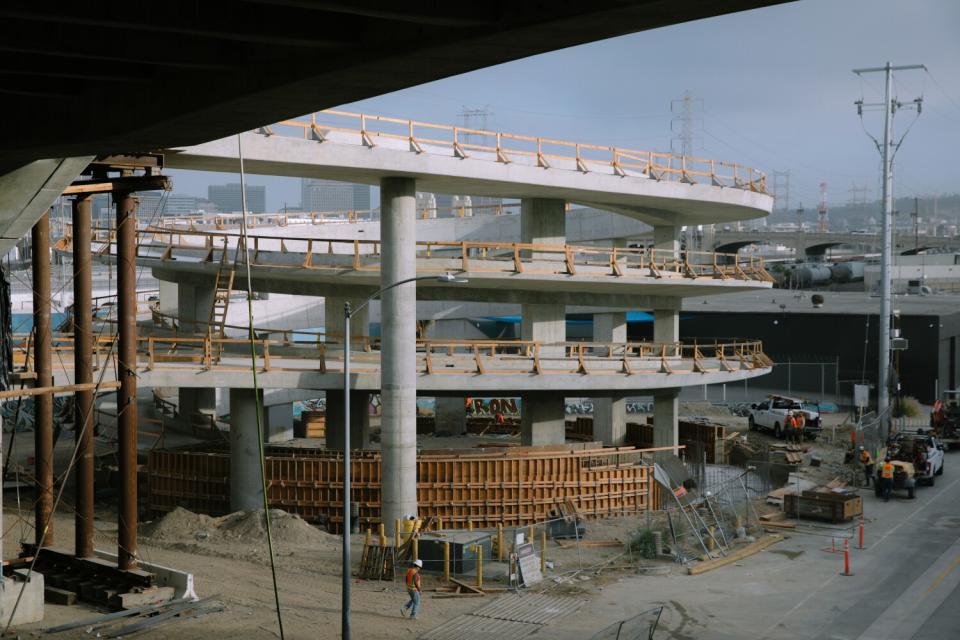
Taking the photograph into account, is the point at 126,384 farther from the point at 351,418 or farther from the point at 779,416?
the point at 779,416

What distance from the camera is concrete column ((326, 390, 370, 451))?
37594mm

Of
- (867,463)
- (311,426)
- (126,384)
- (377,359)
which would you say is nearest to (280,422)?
(311,426)

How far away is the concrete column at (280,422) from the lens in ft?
165

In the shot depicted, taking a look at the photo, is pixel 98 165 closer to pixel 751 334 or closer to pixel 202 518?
pixel 202 518

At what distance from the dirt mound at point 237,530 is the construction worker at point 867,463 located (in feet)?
67.0

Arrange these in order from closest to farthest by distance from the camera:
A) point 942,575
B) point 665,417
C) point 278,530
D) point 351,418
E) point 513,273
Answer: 1. point 942,575
2. point 278,530
3. point 513,273
4. point 351,418
5. point 665,417

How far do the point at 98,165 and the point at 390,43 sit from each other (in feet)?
46.6

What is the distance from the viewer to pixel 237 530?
3052cm

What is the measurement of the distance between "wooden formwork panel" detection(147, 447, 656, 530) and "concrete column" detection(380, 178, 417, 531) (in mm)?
1923

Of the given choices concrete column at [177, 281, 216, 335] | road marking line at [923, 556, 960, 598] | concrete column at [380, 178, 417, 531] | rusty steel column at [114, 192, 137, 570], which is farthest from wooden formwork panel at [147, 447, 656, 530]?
concrete column at [177, 281, 216, 335]

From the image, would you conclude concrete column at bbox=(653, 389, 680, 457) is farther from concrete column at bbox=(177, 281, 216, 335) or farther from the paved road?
concrete column at bbox=(177, 281, 216, 335)

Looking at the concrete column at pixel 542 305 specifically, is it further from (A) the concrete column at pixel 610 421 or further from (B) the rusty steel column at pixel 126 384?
(B) the rusty steel column at pixel 126 384

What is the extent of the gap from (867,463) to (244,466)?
900 inches

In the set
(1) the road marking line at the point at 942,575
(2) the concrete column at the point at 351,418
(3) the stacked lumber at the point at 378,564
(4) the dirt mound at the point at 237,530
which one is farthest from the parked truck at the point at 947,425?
(3) the stacked lumber at the point at 378,564
